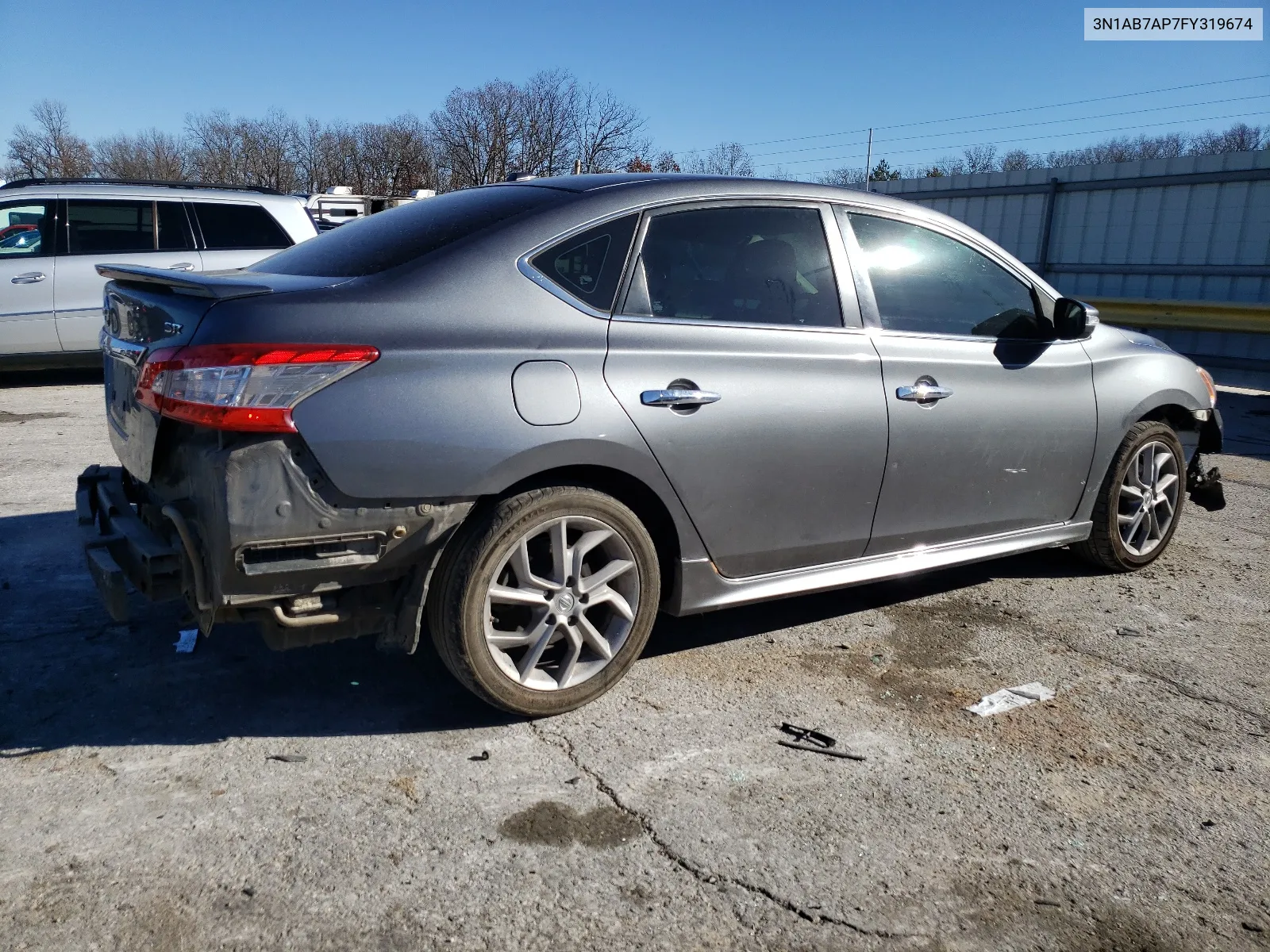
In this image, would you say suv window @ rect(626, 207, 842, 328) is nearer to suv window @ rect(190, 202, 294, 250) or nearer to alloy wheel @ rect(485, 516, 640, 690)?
alloy wheel @ rect(485, 516, 640, 690)

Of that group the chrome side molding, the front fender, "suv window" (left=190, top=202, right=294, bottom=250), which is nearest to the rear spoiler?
the chrome side molding

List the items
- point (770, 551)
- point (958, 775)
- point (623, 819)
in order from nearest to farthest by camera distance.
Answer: point (623, 819) < point (958, 775) < point (770, 551)

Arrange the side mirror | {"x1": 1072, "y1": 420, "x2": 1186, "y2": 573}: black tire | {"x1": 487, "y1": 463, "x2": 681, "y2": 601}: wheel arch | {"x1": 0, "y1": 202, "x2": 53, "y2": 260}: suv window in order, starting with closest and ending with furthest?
{"x1": 487, "y1": 463, "x2": 681, "y2": 601}: wheel arch
the side mirror
{"x1": 1072, "y1": 420, "x2": 1186, "y2": 573}: black tire
{"x1": 0, "y1": 202, "x2": 53, "y2": 260}: suv window

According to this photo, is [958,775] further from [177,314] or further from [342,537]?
Answer: [177,314]

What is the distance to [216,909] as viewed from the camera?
2.41 metres

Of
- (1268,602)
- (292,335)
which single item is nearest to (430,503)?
(292,335)

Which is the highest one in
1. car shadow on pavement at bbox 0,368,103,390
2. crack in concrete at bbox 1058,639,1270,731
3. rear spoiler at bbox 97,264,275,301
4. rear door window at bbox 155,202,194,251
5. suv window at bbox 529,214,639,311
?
rear door window at bbox 155,202,194,251

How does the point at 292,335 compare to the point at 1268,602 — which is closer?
the point at 292,335

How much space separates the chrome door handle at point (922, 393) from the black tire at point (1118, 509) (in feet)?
4.35

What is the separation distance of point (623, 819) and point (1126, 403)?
3.30 meters

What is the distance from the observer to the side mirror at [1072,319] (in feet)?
14.9

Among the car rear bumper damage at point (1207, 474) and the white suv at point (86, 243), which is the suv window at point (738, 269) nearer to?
the car rear bumper damage at point (1207, 474)

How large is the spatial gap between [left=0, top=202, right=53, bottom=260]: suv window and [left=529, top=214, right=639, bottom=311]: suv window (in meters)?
8.12

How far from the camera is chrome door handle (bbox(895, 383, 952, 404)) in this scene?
3973mm
